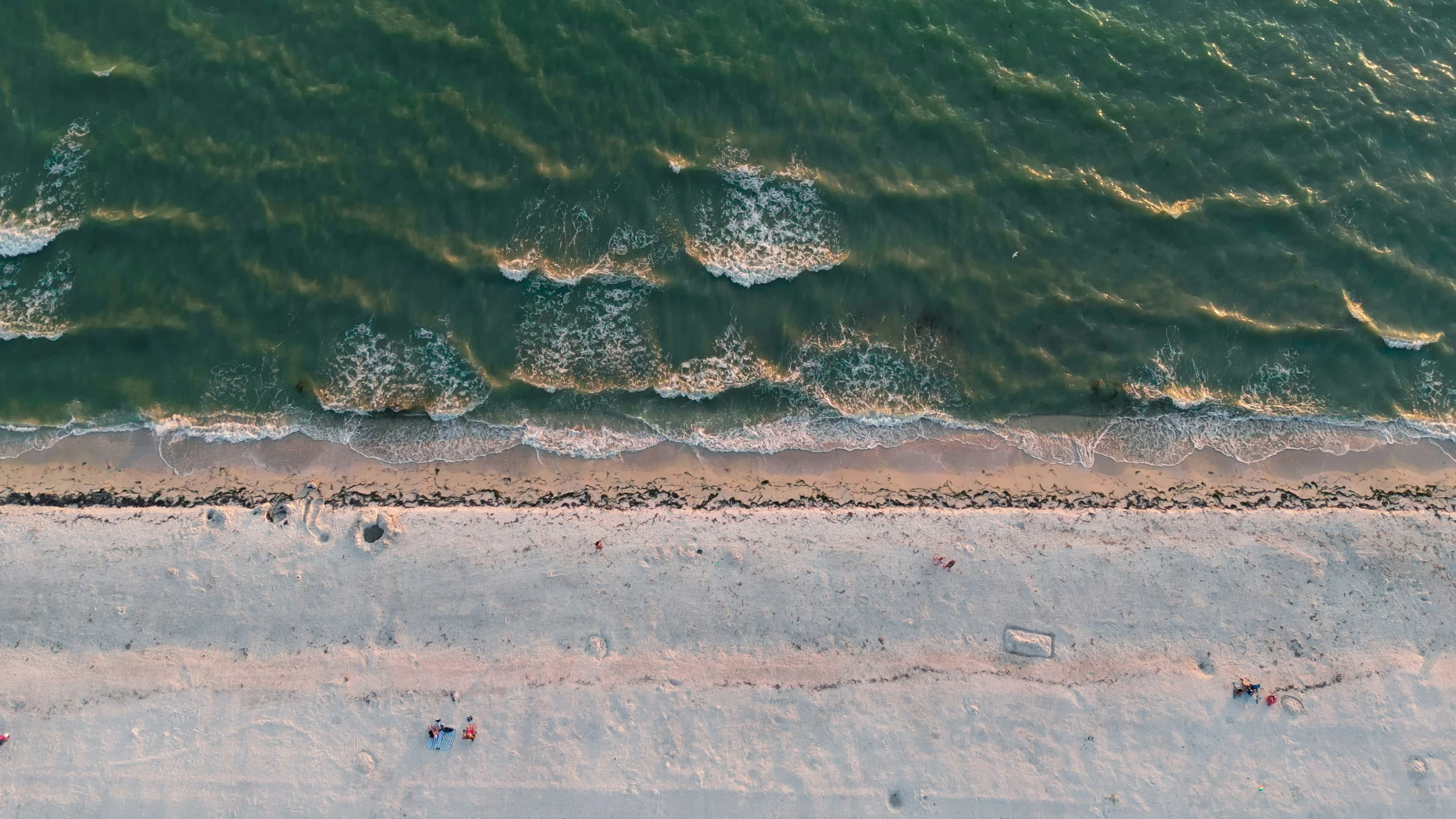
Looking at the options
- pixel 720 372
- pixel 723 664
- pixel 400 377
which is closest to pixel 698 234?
pixel 720 372

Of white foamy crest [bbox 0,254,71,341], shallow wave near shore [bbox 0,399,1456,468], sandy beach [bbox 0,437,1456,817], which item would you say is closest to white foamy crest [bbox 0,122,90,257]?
white foamy crest [bbox 0,254,71,341]

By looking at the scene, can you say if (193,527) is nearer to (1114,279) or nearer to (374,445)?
(374,445)

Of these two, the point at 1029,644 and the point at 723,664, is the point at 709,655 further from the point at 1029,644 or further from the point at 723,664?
the point at 1029,644

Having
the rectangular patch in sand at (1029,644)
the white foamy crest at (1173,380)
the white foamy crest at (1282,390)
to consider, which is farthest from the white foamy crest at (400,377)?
the white foamy crest at (1282,390)

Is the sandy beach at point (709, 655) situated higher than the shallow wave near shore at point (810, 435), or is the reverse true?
the shallow wave near shore at point (810, 435)

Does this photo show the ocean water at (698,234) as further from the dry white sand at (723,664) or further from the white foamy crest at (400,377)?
the dry white sand at (723,664)

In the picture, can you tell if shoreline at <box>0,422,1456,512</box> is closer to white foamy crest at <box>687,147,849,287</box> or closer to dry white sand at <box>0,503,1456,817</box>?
dry white sand at <box>0,503,1456,817</box>

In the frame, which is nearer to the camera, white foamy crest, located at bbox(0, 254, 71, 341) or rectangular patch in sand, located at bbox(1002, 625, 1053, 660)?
rectangular patch in sand, located at bbox(1002, 625, 1053, 660)
